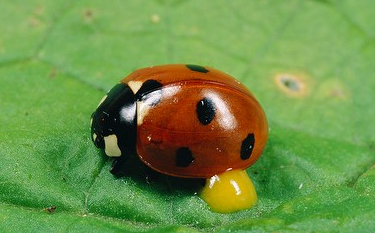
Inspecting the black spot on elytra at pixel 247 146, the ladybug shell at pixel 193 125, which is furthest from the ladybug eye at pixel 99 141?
the black spot on elytra at pixel 247 146

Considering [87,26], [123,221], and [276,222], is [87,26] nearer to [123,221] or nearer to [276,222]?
[123,221]

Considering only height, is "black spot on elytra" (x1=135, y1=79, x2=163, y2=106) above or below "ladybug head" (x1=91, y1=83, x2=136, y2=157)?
above

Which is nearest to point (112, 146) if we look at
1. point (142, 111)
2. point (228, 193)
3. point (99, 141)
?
point (99, 141)

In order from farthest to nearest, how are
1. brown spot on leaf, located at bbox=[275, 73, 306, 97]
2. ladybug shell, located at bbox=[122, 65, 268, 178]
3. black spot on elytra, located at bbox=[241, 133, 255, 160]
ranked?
brown spot on leaf, located at bbox=[275, 73, 306, 97] → black spot on elytra, located at bbox=[241, 133, 255, 160] → ladybug shell, located at bbox=[122, 65, 268, 178]

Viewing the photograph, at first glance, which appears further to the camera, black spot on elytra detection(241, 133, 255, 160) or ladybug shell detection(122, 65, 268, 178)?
black spot on elytra detection(241, 133, 255, 160)

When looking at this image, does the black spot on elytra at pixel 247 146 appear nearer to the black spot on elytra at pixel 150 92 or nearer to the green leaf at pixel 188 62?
the green leaf at pixel 188 62

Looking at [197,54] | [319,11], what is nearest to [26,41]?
[197,54]

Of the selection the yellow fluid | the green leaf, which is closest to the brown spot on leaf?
the green leaf

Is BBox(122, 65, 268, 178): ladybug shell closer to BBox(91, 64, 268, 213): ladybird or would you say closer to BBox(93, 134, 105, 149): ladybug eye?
BBox(91, 64, 268, 213): ladybird
